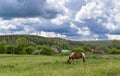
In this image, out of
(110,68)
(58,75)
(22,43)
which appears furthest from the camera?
(22,43)

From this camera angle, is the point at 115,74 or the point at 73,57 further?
the point at 73,57

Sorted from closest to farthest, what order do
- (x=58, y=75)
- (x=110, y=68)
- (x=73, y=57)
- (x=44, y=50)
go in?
1. (x=58, y=75)
2. (x=110, y=68)
3. (x=73, y=57)
4. (x=44, y=50)

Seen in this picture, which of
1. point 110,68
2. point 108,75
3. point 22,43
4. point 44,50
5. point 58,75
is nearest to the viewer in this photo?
point 58,75

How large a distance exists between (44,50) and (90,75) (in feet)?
323

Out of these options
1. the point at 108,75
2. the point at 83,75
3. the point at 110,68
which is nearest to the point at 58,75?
the point at 83,75

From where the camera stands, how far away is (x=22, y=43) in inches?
4835

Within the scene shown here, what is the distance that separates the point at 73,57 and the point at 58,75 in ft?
73.7

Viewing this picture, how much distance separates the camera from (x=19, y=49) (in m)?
115

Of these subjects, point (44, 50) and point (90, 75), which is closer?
point (90, 75)

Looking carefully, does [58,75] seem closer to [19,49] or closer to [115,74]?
[115,74]

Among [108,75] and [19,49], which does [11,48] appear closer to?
[19,49]

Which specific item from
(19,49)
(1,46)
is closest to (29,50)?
(19,49)

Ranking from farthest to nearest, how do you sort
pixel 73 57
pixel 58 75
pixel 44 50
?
pixel 44 50 → pixel 73 57 → pixel 58 75

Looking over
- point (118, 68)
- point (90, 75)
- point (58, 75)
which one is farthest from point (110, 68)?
point (58, 75)
